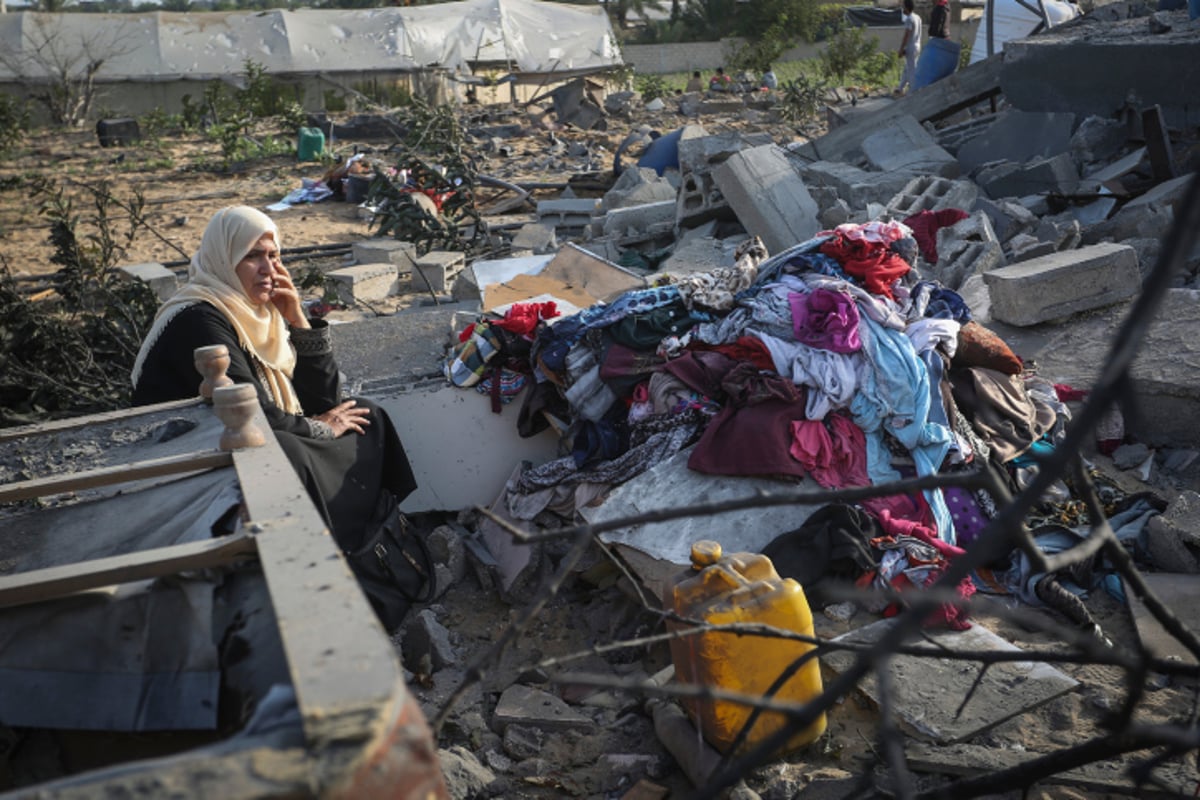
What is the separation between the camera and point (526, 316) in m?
5.09

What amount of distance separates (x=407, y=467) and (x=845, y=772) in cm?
228

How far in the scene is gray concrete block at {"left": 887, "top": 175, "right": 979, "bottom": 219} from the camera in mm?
7371

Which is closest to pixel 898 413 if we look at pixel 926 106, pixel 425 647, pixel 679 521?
pixel 679 521

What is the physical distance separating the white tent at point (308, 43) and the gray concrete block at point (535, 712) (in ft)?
74.2

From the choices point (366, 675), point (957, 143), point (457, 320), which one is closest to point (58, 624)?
point (366, 675)

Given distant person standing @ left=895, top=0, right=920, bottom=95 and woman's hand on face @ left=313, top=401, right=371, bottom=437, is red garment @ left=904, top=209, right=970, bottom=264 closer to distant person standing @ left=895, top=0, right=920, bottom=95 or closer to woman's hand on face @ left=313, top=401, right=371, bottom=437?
woman's hand on face @ left=313, top=401, right=371, bottom=437

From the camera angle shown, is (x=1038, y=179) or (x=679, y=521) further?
(x=1038, y=179)

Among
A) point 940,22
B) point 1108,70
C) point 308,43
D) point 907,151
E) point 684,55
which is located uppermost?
point 308,43

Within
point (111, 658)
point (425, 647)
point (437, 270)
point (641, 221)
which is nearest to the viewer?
point (111, 658)

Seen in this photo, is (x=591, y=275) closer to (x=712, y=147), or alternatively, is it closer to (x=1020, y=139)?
(x=712, y=147)

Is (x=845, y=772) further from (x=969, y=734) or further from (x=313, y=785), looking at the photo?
(x=313, y=785)

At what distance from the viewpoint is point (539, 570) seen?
4441 millimetres

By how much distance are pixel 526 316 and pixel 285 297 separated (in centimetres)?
124

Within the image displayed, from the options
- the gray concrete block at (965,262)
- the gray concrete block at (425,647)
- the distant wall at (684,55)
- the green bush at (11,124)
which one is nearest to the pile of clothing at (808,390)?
the gray concrete block at (425,647)
